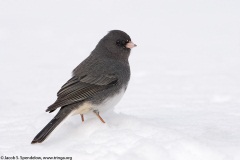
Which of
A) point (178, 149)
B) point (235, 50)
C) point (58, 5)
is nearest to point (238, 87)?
point (235, 50)

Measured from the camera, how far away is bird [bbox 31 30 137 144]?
16.9 ft

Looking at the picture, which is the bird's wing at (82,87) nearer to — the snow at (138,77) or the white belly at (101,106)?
the white belly at (101,106)

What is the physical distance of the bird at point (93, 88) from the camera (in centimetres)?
514

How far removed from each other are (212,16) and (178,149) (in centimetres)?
1002

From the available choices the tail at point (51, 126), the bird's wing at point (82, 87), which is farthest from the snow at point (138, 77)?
the bird's wing at point (82, 87)

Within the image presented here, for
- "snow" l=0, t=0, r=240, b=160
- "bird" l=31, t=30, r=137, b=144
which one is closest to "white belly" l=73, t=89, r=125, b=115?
"bird" l=31, t=30, r=137, b=144

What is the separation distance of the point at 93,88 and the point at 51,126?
0.84m

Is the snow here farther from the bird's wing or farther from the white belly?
the bird's wing

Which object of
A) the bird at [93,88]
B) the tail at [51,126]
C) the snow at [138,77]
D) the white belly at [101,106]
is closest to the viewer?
the snow at [138,77]

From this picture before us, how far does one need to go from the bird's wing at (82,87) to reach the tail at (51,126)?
8cm

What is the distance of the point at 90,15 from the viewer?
46.4 ft

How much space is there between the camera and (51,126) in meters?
4.78

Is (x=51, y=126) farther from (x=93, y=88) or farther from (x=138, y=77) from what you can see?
(x=138, y=77)

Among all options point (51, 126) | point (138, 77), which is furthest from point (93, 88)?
point (138, 77)
